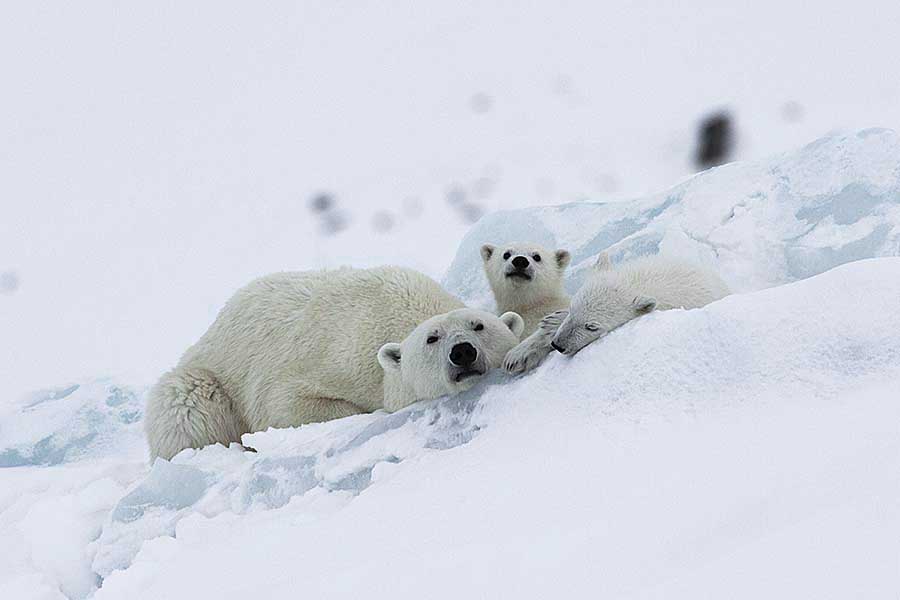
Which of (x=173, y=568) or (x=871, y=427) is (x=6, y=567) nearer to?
(x=173, y=568)

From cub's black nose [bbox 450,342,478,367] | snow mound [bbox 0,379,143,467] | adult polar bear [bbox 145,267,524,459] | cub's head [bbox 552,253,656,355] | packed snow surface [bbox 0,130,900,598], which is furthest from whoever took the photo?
snow mound [bbox 0,379,143,467]

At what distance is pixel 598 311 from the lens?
3.12 metres

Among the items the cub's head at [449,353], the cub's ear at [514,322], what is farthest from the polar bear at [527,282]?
the cub's head at [449,353]

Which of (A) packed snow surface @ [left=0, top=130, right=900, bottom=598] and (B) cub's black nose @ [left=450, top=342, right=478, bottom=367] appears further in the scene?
(B) cub's black nose @ [left=450, top=342, right=478, bottom=367]

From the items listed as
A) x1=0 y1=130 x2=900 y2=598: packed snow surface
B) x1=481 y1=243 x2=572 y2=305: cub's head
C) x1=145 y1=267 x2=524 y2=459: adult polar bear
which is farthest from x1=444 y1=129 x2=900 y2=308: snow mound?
x1=0 y1=130 x2=900 y2=598: packed snow surface

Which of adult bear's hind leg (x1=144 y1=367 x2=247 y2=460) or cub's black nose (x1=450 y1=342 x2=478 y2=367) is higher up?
cub's black nose (x1=450 y1=342 x2=478 y2=367)

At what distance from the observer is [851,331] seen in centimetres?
235

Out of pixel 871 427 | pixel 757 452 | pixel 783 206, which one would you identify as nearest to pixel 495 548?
pixel 757 452

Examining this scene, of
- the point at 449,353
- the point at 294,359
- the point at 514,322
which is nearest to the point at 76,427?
the point at 294,359

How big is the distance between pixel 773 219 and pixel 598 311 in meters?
3.22

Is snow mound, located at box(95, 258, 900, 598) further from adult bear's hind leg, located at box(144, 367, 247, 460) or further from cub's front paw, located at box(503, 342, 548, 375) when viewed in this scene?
adult bear's hind leg, located at box(144, 367, 247, 460)

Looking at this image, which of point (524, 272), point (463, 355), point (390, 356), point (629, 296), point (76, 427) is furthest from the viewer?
point (76, 427)

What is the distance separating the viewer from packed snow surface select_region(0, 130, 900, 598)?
5.19 ft

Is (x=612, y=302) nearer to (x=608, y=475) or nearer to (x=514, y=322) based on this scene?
(x=514, y=322)
